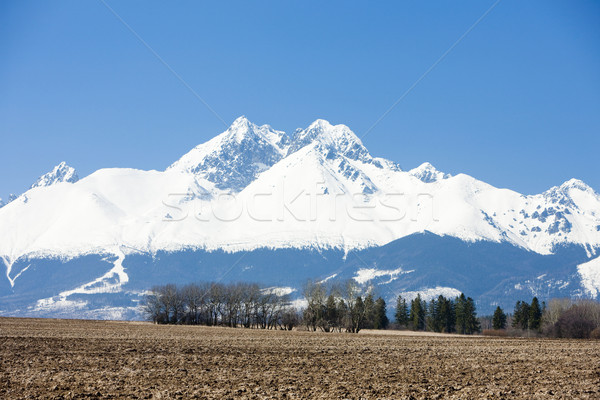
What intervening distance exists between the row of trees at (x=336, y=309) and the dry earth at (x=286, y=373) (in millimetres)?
62898

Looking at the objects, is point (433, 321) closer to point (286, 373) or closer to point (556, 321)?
point (556, 321)

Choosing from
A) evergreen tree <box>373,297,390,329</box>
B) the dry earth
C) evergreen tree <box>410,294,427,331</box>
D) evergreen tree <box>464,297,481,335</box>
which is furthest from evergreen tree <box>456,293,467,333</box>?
the dry earth

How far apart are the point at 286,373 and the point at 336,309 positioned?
3336 inches

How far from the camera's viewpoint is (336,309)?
115000 mm

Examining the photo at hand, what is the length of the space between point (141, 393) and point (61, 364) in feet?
35.0

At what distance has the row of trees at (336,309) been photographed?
10762 centimetres

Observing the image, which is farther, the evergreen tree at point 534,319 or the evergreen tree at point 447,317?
the evergreen tree at point 447,317

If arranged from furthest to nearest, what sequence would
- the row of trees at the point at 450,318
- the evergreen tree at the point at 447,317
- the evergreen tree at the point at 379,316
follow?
1. the evergreen tree at the point at 379,316
2. the evergreen tree at the point at 447,317
3. the row of trees at the point at 450,318

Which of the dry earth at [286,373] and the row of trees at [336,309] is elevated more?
the row of trees at [336,309]

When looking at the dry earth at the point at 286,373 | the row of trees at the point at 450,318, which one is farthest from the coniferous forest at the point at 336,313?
the dry earth at the point at 286,373

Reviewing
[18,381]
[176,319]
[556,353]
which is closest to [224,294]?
[176,319]

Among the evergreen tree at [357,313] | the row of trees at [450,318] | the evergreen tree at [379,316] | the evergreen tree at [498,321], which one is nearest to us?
the evergreen tree at [357,313]

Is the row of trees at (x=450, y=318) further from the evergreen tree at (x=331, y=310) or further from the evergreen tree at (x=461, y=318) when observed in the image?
the evergreen tree at (x=331, y=310)

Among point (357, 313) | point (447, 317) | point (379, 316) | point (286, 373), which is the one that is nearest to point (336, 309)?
point (357, 313)
